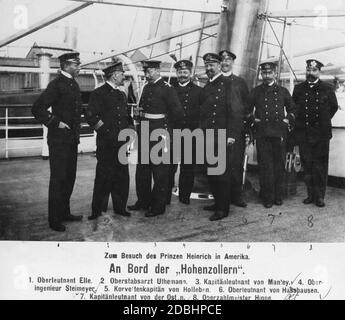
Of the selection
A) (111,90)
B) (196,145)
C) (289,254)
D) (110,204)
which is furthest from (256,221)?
(111,90)

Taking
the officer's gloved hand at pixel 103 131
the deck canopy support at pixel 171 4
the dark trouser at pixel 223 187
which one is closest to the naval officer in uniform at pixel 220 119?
the dark trouser at pixel 223 187

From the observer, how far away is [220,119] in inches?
137

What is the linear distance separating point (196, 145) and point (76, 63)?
1.25 metres

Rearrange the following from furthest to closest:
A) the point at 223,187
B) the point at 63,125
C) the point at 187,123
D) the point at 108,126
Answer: the point at 187,123
the point at 223,187
the point at 108,126
the point at 63,125

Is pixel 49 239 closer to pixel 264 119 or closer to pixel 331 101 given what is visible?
pixel 264 119

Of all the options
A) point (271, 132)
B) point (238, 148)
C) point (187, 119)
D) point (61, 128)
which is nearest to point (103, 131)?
point (61, 128)

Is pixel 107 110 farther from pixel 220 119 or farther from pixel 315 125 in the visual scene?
pixel 315 125

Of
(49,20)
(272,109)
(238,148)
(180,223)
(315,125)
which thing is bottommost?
(180,223)

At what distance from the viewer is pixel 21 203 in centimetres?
367

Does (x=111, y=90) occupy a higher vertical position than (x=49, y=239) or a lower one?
higher

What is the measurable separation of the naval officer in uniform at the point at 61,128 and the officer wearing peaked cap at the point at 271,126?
1612 millimetres

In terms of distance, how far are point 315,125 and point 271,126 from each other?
418 mm
